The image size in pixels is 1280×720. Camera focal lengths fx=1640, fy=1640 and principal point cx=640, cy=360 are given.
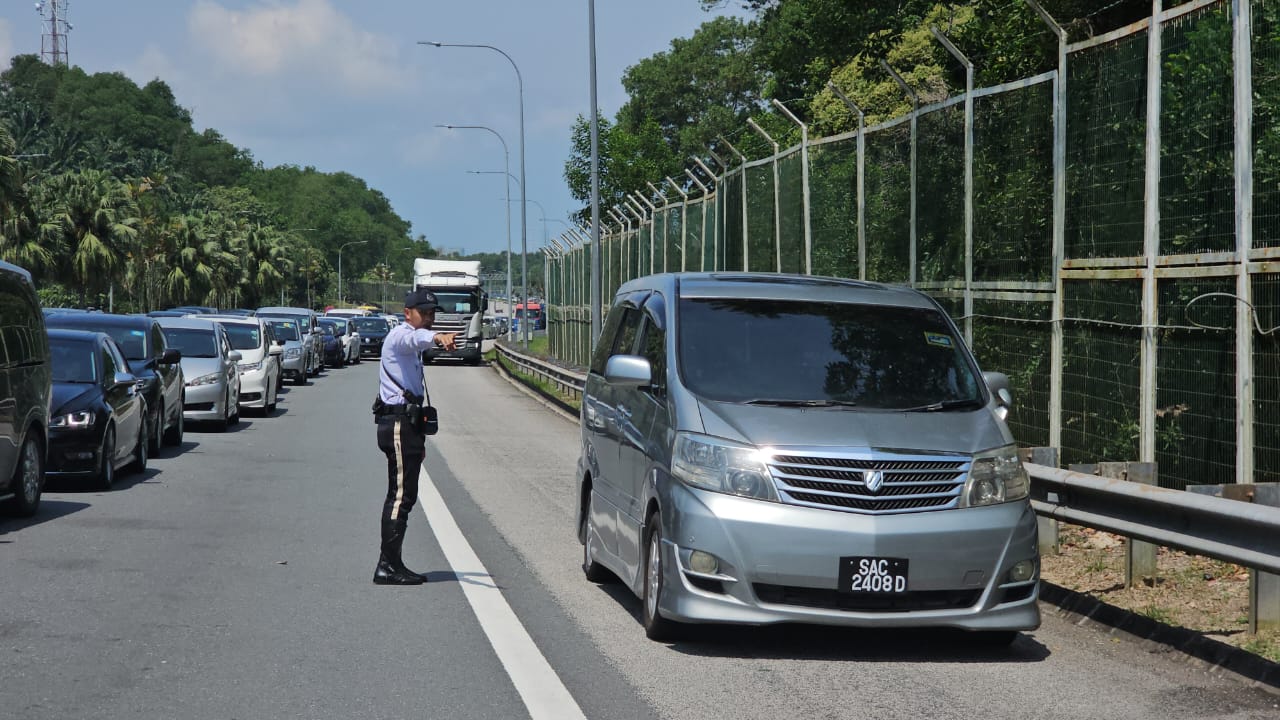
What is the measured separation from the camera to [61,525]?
12430 mm

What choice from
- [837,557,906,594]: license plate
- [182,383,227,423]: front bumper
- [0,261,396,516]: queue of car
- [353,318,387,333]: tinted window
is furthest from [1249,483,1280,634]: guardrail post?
[353,318,387,333]: tinted window

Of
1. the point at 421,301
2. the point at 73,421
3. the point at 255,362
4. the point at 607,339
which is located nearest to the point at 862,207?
the point at 607,339

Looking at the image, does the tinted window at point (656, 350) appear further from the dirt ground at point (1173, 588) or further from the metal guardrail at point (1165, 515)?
the dirt ground at point (1173, 588)

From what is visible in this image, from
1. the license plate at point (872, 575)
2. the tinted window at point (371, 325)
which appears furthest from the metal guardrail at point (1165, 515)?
the tinted window at point (371, 325)

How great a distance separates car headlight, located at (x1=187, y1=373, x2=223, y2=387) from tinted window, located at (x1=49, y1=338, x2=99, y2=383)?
711 cm

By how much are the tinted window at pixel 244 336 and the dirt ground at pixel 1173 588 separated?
2030cm

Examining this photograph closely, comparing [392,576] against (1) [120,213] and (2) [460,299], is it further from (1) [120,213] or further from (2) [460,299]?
(1) [120,213]

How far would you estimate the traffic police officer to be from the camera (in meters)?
9.65

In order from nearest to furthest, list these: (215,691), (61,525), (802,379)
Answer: (215,691), (802,379), (61,525)

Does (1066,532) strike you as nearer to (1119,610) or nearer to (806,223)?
(1119,610)

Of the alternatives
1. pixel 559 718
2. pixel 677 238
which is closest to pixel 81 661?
pixel 559 718

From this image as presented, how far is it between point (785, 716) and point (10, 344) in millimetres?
8555

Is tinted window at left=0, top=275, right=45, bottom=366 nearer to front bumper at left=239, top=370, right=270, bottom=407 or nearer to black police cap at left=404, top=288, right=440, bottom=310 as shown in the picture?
black police cap at left=404, top=288, right=440, bottom=310

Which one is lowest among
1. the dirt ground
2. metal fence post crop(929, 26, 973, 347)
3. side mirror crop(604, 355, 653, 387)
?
the dirt ground
